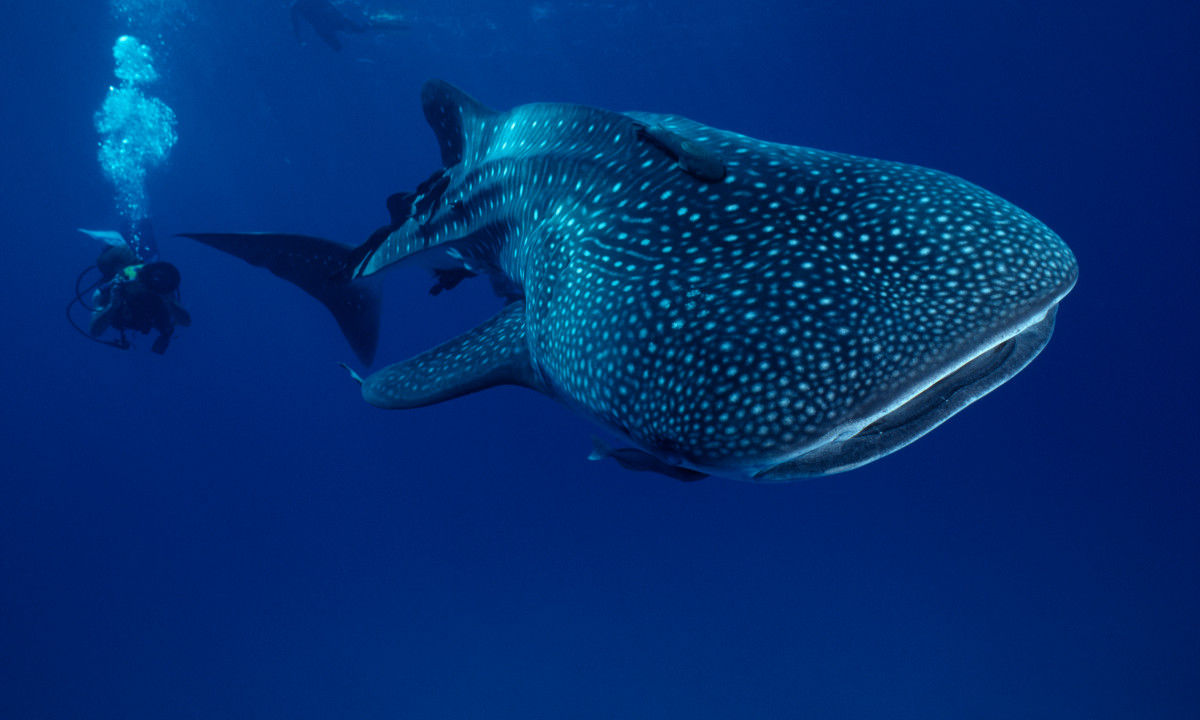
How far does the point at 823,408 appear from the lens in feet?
6.06

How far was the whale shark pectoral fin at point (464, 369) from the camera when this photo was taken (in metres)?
3.70

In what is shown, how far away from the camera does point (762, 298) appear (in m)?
2.13

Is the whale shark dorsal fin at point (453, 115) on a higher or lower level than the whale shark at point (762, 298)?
→ higher

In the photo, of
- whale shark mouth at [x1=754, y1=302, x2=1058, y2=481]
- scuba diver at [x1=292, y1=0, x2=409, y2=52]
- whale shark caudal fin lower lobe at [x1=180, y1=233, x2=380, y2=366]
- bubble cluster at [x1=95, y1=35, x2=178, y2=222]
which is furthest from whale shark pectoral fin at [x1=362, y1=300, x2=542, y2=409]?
bubble cluster at [x1=95, y1=35, x2=178, y2=222]

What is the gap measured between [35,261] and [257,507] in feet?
84.5

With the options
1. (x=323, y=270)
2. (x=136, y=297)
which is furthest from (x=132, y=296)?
(x=323, y=270)

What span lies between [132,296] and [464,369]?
31.6 feet

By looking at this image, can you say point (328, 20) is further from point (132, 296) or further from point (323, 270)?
point (323, 270)

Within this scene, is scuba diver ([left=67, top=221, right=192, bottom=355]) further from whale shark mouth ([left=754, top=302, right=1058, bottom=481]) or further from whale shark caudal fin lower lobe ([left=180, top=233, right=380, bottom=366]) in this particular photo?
whale shark mouth ([left=754, top=302, right=1058, bottom=481])

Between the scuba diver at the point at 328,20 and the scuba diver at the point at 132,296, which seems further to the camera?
the scuba diver at the point at 328,20

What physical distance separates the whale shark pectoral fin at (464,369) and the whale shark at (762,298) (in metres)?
0.04

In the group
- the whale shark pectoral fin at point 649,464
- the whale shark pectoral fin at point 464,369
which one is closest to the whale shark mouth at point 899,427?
the whale shark pectoral fin at point 649,464

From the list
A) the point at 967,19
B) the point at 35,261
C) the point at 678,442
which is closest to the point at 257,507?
the point at 35,261

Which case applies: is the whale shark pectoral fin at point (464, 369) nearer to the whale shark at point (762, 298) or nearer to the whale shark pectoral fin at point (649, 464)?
the whale shark at point (762, 298)
